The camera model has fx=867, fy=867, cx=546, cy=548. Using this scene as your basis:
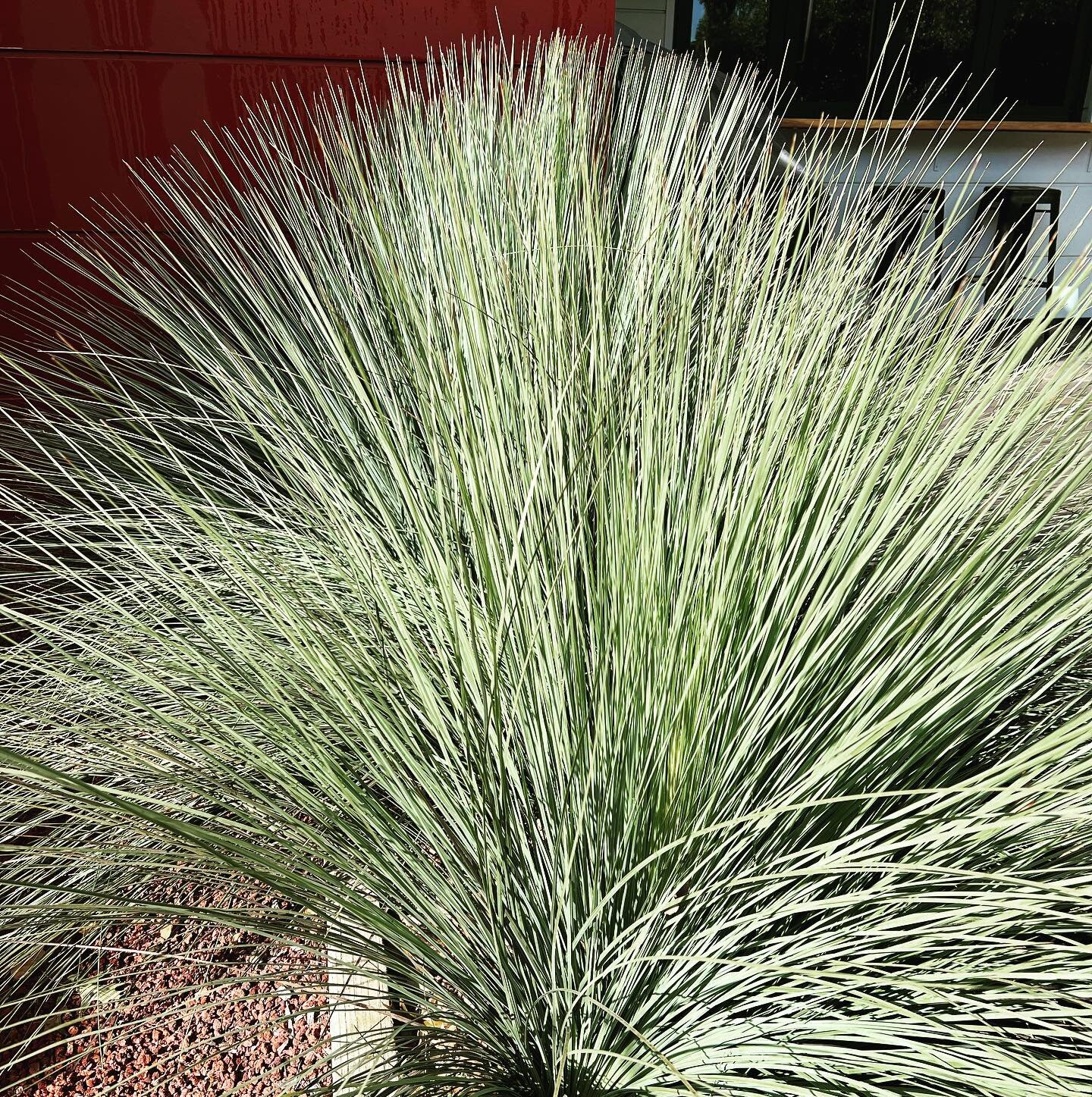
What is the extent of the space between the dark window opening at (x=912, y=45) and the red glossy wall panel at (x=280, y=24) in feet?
11.0

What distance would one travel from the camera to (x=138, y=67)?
7.25ft

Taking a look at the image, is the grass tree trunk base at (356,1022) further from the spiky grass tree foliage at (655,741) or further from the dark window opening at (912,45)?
the dark window opening at (912,45)

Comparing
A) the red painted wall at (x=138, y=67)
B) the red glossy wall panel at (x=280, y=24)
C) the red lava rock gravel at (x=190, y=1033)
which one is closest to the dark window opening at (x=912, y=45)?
the red glossy wall panel at (x=280, y=24)

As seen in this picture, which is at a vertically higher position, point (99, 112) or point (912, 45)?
point (912, 45)

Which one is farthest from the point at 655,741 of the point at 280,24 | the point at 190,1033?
the point at 280,24

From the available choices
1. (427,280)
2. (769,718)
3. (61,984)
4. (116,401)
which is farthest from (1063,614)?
(116,401)

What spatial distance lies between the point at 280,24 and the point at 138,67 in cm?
38

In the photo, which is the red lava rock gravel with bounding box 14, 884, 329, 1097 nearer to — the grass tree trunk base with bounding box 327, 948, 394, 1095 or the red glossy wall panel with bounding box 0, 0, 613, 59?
the grass tree trunk base with bounding box 327, 948, 394, 1095

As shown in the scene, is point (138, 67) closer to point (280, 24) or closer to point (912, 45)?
point (280, 24)

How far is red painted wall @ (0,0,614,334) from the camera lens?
2152mm

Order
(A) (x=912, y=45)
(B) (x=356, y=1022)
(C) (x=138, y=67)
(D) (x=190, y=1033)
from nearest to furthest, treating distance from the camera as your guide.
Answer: (B) (x=356, y=1022)
(D) (x=190, y=1033)
(C) (x=138, y=67)
(A) (x=912, y=45)

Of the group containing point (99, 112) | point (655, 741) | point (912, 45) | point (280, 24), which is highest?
point (912, 45)

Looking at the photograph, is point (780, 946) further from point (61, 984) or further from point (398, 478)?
point (61, 984)

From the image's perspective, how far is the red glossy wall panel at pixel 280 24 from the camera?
213 centimetres
